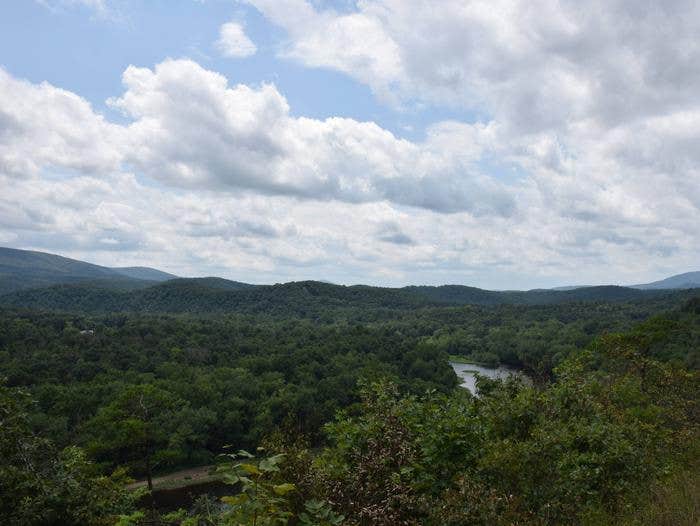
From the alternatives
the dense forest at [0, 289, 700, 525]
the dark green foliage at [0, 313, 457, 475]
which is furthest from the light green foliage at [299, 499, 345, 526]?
the dark green foliage at [0, 313, 457, 475]

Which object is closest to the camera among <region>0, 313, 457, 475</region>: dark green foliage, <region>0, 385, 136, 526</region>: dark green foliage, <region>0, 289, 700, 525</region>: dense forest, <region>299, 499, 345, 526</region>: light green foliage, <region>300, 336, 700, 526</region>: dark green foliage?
<region>299, 499, 345, 526</region>: light green foliage

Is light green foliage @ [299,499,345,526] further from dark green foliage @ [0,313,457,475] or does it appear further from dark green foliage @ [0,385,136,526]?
dark green foliage @ [0,313,457,475]

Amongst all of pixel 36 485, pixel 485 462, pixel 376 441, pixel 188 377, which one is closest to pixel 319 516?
pixel 376 441

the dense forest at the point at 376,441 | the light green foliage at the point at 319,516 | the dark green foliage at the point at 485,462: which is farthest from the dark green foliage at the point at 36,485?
A: the light green foliage at the point at 319,516

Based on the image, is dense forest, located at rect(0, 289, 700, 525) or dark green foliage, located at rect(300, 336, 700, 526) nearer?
dark green foliage, located at rect(300, 336, 700, 526)

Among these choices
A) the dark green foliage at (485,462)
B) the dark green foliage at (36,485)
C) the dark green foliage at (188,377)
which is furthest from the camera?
the dark green foliage at (188,377)

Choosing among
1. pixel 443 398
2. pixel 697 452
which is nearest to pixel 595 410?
pixel 443 398

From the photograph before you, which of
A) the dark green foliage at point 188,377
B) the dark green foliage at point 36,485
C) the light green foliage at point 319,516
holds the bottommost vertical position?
the dark green foliage at point 188,377

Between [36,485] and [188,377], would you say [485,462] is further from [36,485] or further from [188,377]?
[188,377]

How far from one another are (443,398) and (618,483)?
301cm

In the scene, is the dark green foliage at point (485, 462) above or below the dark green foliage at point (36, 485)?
above

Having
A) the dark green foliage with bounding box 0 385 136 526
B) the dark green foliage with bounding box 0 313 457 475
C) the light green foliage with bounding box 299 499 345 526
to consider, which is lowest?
the dark green foliage with bounding box 0 313 457 475

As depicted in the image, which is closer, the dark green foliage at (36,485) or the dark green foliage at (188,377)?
the dark green foliage at (36,485)

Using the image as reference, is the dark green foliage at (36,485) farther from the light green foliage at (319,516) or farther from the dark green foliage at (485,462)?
the light green foliage at (319,516)
